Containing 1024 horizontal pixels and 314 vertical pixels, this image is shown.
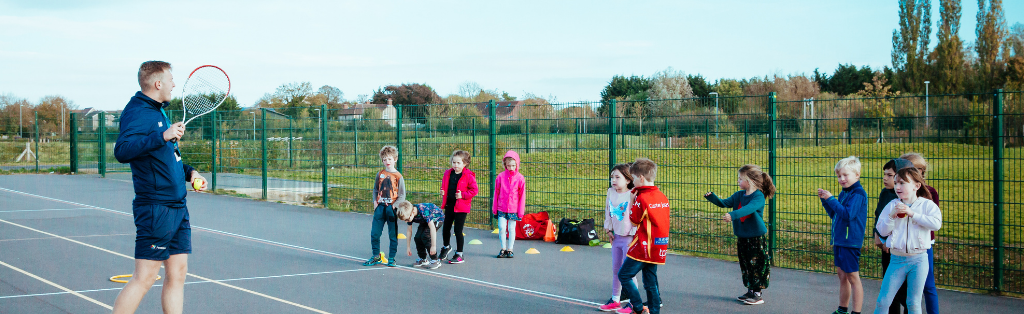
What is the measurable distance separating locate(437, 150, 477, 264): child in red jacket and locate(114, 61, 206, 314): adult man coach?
4.35 m

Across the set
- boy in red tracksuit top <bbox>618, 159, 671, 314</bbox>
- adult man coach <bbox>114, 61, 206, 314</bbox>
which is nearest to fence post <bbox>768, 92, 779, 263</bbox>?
boy in red tracksuit top <bbox>618, 159, 671, 314</bbox>

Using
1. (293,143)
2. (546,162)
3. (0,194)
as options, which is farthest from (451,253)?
(0,194)

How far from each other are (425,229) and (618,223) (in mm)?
2818

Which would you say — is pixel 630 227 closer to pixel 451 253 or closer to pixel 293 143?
pixel 451 253

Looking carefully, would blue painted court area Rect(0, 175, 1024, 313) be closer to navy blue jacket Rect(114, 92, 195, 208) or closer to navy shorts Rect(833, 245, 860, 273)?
navy shorts Rect(833, 245, 860, 273)

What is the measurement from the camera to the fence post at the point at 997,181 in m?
6.89

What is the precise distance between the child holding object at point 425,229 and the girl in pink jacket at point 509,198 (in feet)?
2.98

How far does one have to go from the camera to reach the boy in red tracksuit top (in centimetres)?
539

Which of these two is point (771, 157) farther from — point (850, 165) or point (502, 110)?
point (502, 110)

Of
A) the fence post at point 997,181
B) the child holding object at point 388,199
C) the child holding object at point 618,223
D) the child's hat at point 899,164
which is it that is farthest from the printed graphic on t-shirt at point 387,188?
the fence post at point 997,181

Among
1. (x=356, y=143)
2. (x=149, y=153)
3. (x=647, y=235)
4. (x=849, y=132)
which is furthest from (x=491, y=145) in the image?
(x=149, y=153)

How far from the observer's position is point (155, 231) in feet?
13.8

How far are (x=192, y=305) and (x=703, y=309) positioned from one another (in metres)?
4.56

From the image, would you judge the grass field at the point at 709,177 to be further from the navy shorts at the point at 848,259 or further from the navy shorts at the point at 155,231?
the navy shorts at the point at 155,231
